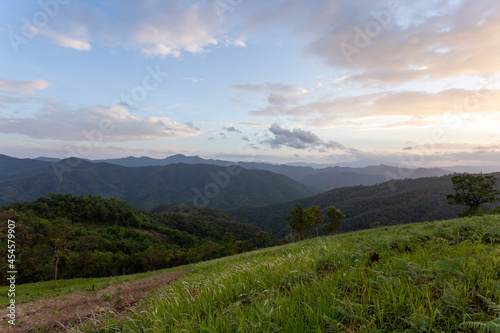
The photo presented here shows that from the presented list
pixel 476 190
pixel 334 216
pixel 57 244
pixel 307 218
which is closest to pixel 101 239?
pixel 57 244

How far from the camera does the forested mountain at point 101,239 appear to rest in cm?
4244

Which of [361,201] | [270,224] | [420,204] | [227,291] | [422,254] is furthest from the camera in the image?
[270,224]

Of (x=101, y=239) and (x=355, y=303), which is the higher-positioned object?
(x=355, y=303)

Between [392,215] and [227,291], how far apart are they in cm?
15359

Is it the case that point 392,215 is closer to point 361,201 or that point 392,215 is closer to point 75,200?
point 361,201

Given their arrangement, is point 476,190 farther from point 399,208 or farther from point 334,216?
point 399,208

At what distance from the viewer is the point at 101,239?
70438 millimetres

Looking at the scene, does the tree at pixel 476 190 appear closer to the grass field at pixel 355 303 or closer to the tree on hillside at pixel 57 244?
the grass field at pixel 355 303

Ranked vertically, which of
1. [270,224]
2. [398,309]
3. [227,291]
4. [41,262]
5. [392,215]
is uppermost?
[398,309]

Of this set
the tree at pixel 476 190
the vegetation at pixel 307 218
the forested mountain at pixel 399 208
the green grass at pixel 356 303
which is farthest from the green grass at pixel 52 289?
the forested mountain at pixel 399 208

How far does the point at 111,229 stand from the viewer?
298ft

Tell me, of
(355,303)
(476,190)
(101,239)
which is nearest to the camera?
(355,303)

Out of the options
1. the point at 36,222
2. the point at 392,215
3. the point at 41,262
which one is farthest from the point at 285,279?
the point at 392,215

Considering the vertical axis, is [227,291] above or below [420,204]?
above
